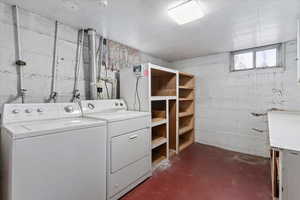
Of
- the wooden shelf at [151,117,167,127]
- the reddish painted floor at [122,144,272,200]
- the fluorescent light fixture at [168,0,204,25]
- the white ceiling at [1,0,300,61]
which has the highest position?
the white ceiling at [1,0,300,61]

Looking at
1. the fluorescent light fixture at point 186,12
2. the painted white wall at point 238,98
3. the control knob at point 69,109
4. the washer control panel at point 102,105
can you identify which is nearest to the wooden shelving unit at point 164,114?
the washer control panel at point 102,105

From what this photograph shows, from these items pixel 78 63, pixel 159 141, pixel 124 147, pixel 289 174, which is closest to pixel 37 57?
pixel 78 63

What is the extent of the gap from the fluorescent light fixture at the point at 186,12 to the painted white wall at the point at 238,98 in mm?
1811

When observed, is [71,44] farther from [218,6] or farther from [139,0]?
[218,6]

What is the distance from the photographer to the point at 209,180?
79.3 inches

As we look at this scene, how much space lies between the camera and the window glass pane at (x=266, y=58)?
267 centimetres

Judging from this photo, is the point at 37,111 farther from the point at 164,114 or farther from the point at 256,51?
the point at 256,51

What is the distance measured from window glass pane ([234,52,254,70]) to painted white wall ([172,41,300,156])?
13 centimetres

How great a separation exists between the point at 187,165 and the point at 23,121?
7.77ft

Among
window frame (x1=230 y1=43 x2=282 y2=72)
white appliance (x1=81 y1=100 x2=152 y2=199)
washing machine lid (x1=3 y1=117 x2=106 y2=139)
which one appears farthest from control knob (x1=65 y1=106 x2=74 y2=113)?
window frame (x1=230 y1=43 x2=282 y2=72)

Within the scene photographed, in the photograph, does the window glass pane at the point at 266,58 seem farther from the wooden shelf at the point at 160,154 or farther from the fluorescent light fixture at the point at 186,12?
→ the wooden shelf at the point at 160,154

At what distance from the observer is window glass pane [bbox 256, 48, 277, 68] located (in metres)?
2.67

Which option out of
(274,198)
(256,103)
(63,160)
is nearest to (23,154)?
(63,160)

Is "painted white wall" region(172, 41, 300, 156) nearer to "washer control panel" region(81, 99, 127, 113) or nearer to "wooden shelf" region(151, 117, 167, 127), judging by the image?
"wooden shelf" region(151, 117, 167, 127)
